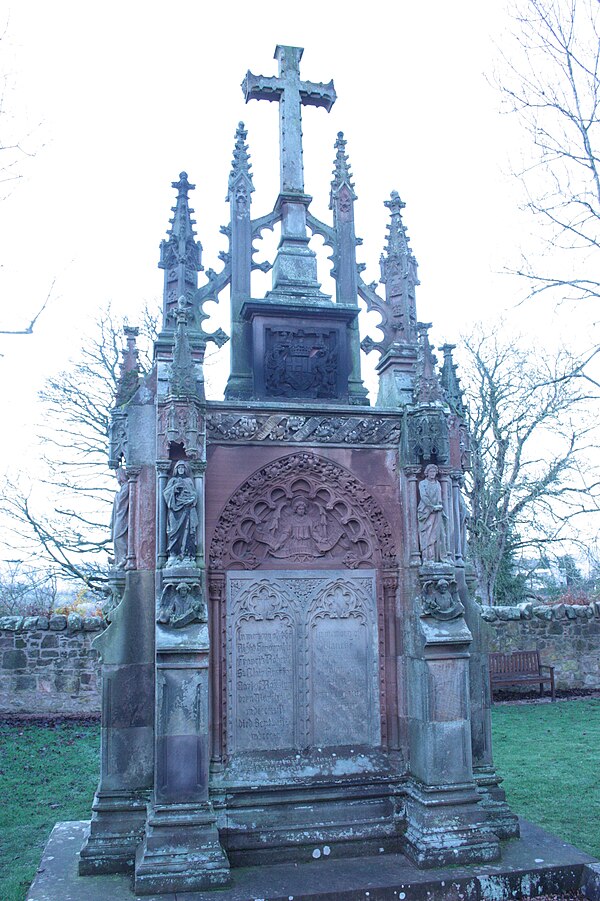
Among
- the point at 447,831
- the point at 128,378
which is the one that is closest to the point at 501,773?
the point at 447,831

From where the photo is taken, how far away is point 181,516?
6309mm

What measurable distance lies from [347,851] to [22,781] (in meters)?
5.64

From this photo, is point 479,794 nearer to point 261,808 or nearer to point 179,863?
point 261,808

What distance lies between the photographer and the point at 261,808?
6480 millimetres

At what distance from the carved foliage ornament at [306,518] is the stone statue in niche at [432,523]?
424 mm

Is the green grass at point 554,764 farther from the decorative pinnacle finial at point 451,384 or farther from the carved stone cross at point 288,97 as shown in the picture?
the carved stone cross at point 288,97

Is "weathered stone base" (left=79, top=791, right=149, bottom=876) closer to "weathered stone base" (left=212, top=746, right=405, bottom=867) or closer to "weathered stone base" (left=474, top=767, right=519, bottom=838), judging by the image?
"weathered stone base" (left=212, top=746, right=405, bottom=867)

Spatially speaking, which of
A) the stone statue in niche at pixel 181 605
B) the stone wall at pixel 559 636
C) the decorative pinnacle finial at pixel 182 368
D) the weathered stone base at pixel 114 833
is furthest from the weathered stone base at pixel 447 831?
the stone wall at pixel 559 636

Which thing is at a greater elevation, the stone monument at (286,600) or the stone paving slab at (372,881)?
the stone monument at (286,600)

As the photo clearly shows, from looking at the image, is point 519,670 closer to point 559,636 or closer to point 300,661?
point 559,636

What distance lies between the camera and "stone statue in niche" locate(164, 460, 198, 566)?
6297mm

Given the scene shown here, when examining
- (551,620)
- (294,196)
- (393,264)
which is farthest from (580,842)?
(551,620)

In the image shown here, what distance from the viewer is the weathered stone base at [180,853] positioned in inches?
219

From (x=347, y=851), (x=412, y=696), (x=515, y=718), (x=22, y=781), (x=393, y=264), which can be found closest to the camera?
(x=347, y=851)
